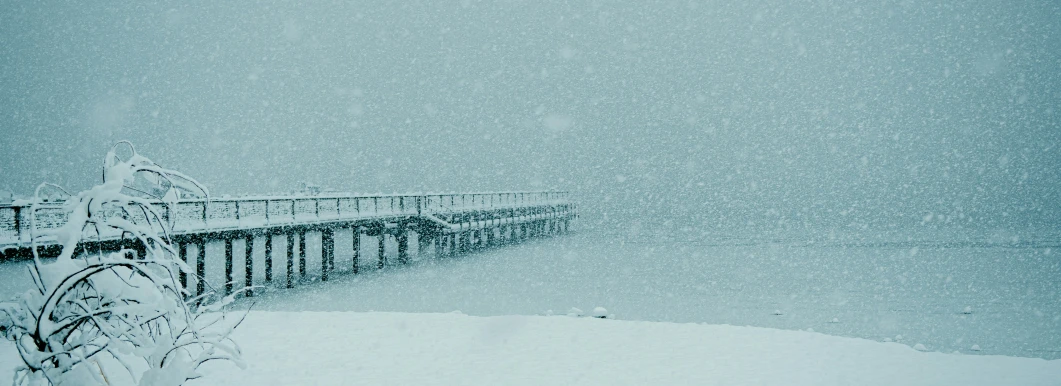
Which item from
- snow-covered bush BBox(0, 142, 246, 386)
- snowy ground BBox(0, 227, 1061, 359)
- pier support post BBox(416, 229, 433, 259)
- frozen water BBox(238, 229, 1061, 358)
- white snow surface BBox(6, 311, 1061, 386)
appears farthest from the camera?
pier support post BBox(416, 229, 433, 259)

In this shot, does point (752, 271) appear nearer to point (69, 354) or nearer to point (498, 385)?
point (498, 385)

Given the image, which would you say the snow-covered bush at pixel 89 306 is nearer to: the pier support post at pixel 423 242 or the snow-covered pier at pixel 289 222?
the snow-covered pier at pixel 289 222

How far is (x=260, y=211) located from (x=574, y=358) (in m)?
16.0

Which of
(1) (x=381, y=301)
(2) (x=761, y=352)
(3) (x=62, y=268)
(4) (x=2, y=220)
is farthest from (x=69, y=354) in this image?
(1) (x=381, y=301)

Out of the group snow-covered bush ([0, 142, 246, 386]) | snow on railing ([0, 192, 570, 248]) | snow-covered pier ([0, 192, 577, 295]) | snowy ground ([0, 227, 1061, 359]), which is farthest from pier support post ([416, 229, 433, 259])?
snow-covered bush ([0, 142, 246, 386])

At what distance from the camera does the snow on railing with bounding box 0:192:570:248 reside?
15.0 meters

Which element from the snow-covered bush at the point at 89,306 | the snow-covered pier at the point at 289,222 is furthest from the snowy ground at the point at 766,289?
the snow-covered bush at the point at 89,306

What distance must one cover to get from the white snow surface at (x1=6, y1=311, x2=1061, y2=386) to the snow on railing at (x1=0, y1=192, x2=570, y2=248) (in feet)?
8.80

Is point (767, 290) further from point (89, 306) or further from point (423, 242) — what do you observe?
point (89, 306)

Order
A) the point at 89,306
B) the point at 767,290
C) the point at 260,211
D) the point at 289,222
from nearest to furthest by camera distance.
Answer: the point at 89,306, the point at 260,211, the point at 289,222, the point at 767,290

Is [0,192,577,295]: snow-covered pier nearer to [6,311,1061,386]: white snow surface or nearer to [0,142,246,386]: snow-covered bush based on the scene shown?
[0,142,246,386]: snow-covered bush

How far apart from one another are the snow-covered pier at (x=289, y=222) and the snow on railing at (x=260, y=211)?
2 cm

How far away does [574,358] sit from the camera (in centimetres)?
1131

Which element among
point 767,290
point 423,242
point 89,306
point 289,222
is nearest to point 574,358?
point 89,306
